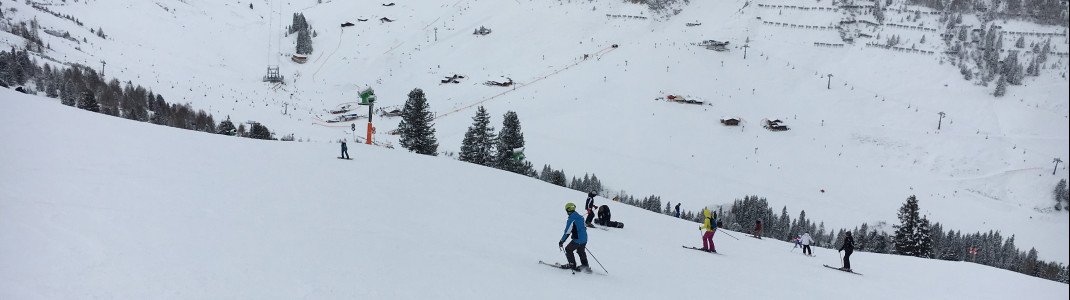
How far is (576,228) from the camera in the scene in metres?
14.4

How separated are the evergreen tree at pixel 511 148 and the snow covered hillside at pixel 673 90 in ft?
20.9

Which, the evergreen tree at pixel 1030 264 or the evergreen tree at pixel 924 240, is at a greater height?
the evergreen tree at pixel 924 240

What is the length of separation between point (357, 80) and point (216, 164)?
67.6 m

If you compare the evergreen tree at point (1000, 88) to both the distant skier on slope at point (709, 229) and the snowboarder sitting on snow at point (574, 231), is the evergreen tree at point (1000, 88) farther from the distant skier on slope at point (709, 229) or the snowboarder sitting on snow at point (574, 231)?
the snowboarder sitting on snow at point (574, 231)

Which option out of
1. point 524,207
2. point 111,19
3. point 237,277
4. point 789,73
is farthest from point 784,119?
point 111,19

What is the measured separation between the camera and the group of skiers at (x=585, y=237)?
1445cm

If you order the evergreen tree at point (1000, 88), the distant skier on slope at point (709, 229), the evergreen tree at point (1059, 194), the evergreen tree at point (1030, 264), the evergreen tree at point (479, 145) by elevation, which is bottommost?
the evergreen tree at point (1030, 264)

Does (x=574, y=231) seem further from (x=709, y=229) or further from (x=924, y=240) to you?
(x=924, y=240)

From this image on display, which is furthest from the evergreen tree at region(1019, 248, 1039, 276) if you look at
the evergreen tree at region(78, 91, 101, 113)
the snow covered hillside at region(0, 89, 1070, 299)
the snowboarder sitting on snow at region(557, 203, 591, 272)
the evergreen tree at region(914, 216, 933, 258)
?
the evergreen tree at region(78, 91, 101, 113)

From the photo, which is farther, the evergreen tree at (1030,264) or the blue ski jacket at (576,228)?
the evergreen tree at (1030,264)

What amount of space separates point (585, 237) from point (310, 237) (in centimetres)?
646

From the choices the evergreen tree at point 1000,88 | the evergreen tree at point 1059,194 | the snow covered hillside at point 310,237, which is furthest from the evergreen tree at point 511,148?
the evergreen tree at point 1000,88

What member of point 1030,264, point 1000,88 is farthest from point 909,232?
point 1000,88

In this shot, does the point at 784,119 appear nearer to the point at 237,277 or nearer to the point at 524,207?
the point at 524,207
